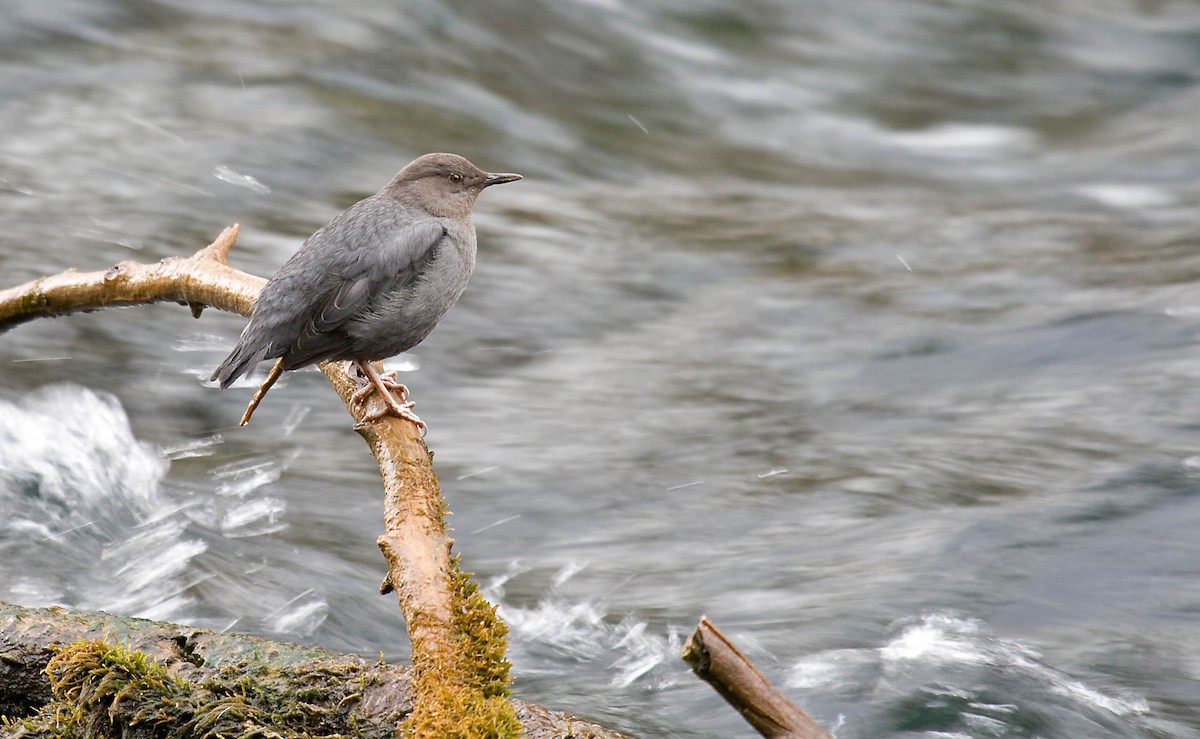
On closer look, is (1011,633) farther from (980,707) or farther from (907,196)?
(907,196)

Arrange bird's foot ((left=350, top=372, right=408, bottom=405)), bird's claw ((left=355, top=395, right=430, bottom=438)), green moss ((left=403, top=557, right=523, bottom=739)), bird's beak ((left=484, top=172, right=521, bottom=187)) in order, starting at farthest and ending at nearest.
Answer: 1. bird's beak ((left=484, top=172, right=521, bottom=187))
2. bird's foot ((left=350, top=372, right=408, bottom=405))
3. bird's claw ((left=355, top=395, right=430, bottom=438))
4. green moss ((left=403, top=557, right=523, bottom=739))

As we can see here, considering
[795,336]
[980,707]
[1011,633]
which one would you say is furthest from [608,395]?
[980,707]

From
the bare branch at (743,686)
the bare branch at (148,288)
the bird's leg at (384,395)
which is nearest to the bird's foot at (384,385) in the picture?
the bird's leg at (384,395)

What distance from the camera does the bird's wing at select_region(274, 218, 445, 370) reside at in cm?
365

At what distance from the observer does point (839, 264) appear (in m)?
9.20

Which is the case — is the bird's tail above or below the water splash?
Result: above

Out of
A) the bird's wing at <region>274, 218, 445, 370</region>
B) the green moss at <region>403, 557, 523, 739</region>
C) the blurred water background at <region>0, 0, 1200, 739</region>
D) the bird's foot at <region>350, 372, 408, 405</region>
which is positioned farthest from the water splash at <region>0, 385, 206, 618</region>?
the green moss at <region>403, 557, 523, 739</region>

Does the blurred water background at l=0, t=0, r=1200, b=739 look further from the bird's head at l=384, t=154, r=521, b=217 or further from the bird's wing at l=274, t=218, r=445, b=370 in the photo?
the bird's head at l=384, t=154, r=521, b=217

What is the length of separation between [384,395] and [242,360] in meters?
0.47

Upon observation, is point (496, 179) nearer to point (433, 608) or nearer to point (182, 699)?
point (182, 699)

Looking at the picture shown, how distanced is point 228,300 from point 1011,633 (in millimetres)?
2823

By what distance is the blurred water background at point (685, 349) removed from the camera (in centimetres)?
470

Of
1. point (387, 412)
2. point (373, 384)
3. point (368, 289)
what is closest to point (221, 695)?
point (387, 412)

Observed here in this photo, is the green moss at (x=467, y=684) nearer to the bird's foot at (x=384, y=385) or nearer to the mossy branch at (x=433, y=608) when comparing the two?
the mossy branch at (x=433, y=608)
